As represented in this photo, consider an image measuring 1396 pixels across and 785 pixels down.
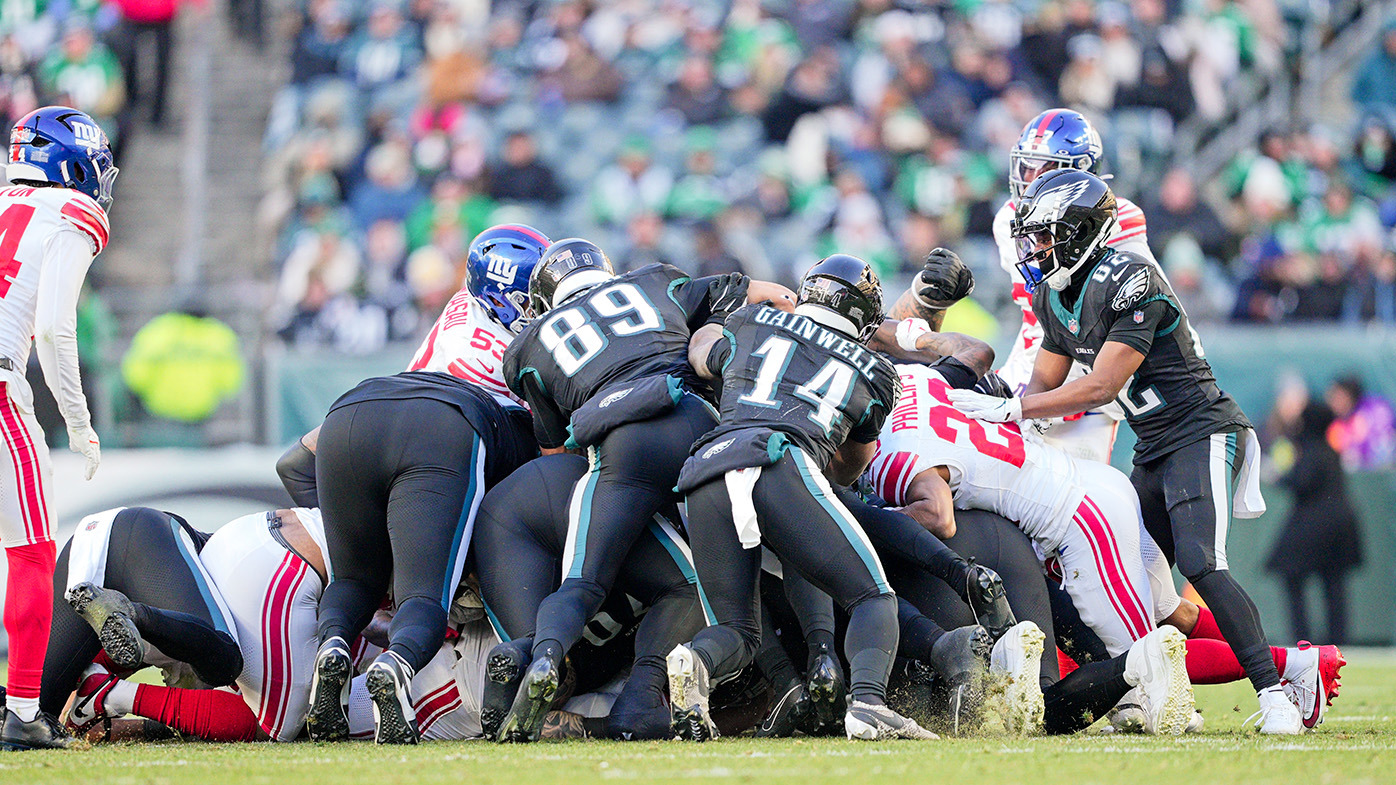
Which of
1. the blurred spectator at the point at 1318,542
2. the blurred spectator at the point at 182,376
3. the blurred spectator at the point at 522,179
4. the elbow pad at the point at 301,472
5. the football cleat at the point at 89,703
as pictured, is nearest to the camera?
the football cleat at the point at 89,703

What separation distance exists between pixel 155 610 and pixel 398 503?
2.91 feet

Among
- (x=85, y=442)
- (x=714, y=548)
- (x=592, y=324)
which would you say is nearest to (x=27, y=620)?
(x=85, y=442)

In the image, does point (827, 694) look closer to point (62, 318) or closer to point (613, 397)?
point (613, 397)

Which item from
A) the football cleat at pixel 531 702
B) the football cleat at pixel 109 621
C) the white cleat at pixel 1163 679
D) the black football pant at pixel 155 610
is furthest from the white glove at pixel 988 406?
the football cleat at pixel 109 621

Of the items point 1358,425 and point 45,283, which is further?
point 1358,425

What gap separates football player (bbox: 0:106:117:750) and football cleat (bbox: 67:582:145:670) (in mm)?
336

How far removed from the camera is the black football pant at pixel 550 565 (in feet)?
17.5

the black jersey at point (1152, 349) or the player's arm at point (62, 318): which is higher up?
the player's arm at point (62, 318)

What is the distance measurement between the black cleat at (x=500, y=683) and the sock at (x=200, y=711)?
1.00 m

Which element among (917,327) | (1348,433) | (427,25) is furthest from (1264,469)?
(427,25)

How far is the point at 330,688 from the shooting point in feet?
16.8

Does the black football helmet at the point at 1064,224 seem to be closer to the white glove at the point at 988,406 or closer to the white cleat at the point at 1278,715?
the white glove at the point at 988,406

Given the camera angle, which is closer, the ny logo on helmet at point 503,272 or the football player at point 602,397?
the football player at point 602,397

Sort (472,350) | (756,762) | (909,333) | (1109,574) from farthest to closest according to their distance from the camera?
(909,333) < (472,350) < (1109,574) < (756,762)
